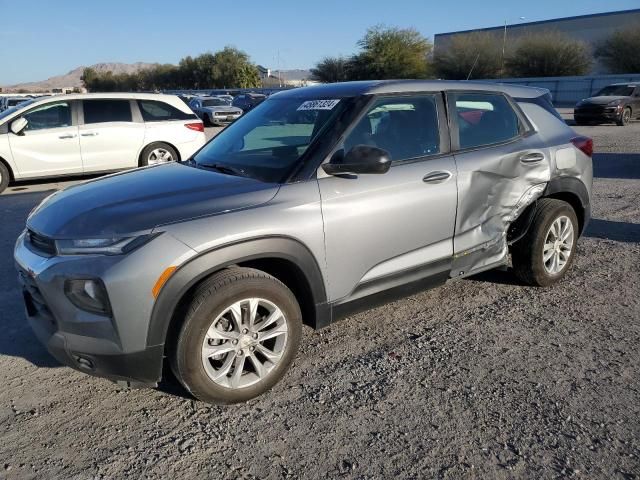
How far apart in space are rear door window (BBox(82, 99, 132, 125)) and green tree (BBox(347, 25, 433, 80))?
1925 inches

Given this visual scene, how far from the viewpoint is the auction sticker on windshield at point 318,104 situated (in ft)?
11.7

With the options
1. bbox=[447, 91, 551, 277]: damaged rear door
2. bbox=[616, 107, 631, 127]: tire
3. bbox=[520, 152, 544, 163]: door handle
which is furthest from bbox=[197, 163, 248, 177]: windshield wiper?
bbox=[616, 107, 631, 127]: tire

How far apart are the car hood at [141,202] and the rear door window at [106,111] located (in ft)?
23.2


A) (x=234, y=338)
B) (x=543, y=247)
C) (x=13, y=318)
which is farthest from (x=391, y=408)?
(x=13, y=318)

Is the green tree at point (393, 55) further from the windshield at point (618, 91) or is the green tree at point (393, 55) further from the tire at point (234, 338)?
the tire at point (234, 338)

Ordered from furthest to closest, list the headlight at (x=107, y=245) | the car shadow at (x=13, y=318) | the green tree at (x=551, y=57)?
the green tree at (x=551, y=57)
the car shadow at (x=13, y=318)
the headlight at (x=107, y=245)

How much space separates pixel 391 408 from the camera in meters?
2.93

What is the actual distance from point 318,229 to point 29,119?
8.50 meters

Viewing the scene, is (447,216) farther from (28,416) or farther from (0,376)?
(0,376)

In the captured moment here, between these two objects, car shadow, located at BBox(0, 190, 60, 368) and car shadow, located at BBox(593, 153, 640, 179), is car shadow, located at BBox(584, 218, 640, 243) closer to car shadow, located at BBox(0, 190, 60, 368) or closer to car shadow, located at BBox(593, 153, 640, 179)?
car shadow, located at BBox(593, 153, 640, 179)

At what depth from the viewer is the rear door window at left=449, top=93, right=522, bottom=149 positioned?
3932 millimetres

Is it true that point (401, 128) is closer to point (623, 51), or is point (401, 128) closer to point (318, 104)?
point (318, 104)

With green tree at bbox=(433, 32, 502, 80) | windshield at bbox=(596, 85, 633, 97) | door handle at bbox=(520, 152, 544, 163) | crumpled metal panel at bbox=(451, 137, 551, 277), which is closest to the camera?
crumpled metal panel at bbox=(451, 137, 551, 277)

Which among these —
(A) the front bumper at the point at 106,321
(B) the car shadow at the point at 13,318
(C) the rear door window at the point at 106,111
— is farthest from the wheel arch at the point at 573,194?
(C) the rear door window at the point at 106,111
